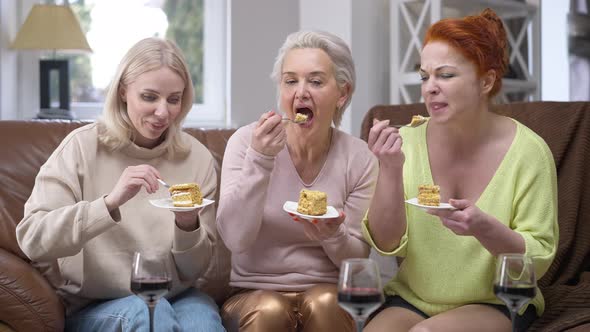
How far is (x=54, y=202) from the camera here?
2275mm

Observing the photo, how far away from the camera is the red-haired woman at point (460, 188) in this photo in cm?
219

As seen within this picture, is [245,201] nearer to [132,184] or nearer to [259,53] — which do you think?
[132,184]

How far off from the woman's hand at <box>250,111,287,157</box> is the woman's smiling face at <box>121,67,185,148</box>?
11.0 inches

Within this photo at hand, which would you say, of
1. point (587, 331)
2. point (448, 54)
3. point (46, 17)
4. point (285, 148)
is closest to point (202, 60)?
point (46, 17)

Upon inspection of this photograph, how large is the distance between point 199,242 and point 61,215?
0.37 metres

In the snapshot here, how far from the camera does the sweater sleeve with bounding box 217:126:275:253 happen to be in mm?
2287

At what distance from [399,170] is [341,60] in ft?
1.44

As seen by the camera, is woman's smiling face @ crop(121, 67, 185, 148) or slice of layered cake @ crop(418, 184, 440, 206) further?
woman's smiling face @ crop(121, 67, 185, 148)

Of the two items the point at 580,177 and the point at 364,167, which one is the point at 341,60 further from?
the point at 580,177

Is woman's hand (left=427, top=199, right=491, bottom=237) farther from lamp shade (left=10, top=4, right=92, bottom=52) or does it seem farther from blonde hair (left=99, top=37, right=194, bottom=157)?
A: lamp shade (left=10, top=4, right=92, bottom=52)

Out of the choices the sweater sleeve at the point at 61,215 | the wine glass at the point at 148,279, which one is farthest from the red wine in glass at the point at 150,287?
the sweater sleeve at the point at 61,215

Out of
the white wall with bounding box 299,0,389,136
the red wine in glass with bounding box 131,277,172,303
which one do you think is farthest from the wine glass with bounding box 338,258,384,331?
the white wall with bounding box 299,0,389,136

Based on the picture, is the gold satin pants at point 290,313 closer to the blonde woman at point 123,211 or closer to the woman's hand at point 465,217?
the blonde woman at point 123,211

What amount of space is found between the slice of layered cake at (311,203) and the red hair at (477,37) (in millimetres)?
562
